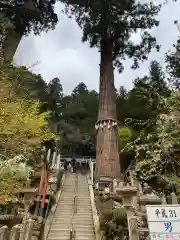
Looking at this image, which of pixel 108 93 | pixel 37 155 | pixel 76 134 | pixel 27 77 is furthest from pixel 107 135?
pixel 76 134

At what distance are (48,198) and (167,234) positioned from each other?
8.04 m

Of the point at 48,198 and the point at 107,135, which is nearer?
the point at 48,198

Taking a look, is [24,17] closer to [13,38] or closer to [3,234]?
[13,38]

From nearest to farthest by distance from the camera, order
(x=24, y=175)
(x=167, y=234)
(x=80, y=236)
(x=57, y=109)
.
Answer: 1. (x=167, y=234)
2. (x=24, y=175)
3. (x=80, y=236)
4. (x=57, y=109)

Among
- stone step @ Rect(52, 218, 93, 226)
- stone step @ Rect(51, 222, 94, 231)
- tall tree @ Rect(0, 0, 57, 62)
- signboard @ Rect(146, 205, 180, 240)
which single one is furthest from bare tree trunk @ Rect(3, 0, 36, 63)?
signboard @ Rect(146, 205, 180, 240)

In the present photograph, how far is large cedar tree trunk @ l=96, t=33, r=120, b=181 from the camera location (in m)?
13.3

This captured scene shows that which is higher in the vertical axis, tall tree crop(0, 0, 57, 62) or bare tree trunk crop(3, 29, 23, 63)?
tall tree crop(0, 0, 57, 62)

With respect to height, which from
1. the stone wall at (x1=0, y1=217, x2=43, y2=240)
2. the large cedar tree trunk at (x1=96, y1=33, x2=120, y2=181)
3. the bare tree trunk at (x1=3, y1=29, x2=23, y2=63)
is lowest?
the stone wall at (x1=0, y1=217, x2=43, y2=240)

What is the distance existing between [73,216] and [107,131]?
200 inches

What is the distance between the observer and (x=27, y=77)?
41.7 ft

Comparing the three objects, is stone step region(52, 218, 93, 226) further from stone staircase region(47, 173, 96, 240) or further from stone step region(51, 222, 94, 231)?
stone step region(51, 222, 94, 231)

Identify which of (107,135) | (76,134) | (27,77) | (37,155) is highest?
(76,134)

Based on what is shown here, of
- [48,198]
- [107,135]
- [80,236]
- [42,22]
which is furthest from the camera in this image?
[42,22]

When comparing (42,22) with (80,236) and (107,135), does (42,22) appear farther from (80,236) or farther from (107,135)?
(80,236)
